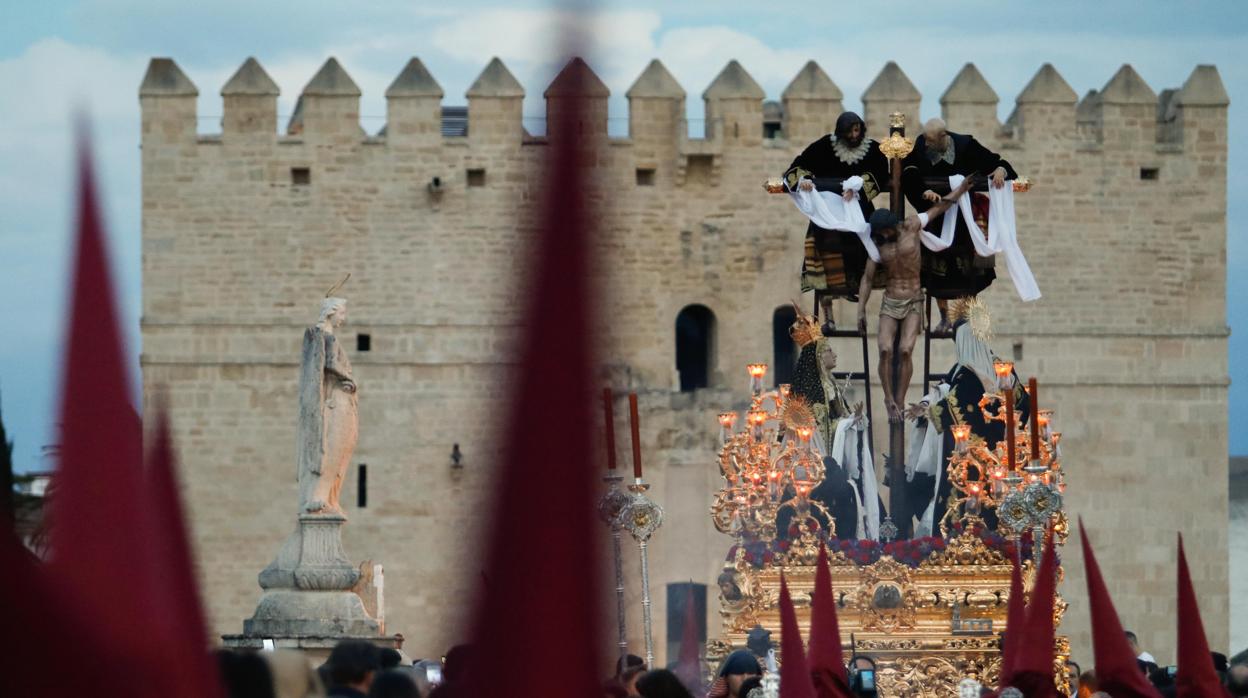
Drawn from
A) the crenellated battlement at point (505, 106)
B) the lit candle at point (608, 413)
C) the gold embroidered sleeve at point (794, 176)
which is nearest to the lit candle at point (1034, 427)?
the gold embroidered sleeve at point (794, 176)

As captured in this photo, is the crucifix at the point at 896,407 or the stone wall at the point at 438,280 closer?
the crucifix at the point at 896,407

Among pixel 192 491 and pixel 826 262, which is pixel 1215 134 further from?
pixel 826 262

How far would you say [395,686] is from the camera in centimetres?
437

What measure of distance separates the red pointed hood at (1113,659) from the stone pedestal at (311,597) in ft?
23.0

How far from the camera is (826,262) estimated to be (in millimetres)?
13977

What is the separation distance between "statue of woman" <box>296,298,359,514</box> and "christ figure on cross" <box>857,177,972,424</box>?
3.73 metres

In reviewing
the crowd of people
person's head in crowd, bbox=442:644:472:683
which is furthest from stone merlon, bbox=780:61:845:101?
person's head in crowd, bbox=442:644:472:683

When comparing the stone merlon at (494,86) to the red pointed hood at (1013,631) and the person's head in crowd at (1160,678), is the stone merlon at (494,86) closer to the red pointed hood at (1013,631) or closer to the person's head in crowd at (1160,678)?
the person's head in crowd at (1160,678)

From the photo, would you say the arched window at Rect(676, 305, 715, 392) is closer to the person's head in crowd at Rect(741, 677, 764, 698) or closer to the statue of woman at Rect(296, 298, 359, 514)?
the statue of woman at Rect(296, 298, 359, 514)

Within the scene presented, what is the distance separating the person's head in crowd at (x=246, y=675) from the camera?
4.17 m

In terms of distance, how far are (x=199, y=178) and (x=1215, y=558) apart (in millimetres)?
14399

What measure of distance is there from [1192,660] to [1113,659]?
13.0 inches

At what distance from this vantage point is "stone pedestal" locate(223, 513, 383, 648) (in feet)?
48.2

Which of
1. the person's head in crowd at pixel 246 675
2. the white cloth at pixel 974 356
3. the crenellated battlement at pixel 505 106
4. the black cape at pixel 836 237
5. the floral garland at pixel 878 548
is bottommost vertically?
the floral garland at pixel 878 548
